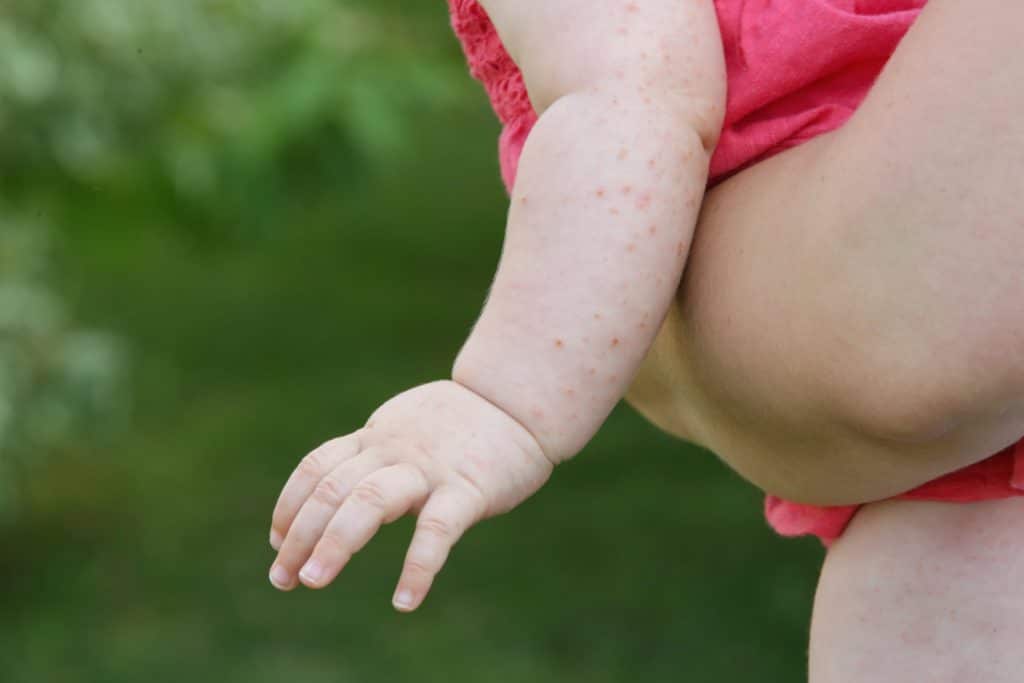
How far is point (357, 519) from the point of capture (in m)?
0.94

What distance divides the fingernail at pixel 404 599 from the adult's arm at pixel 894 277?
0.76 ft

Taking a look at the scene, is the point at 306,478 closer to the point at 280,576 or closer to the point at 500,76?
the point at 280,576

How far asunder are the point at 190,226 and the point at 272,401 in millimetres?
1991

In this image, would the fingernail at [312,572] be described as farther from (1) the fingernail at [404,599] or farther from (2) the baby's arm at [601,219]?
(2) the baby's arm at [601,219]

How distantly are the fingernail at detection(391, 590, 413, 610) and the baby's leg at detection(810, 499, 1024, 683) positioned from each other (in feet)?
1.11

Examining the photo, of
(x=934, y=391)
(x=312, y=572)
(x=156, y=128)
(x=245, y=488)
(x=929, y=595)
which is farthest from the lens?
(x=245, y=488)

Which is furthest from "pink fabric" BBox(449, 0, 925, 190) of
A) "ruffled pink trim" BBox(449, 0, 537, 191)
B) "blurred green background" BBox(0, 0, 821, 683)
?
"blurred green background" BBox(0, 0, 821, 683)

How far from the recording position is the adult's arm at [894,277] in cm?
83

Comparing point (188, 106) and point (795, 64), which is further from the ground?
point (795, 64)

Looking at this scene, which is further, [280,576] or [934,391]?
[280,576]

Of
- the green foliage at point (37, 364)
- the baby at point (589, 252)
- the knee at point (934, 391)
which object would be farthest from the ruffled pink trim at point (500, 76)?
the green foliage at point (37, 364)

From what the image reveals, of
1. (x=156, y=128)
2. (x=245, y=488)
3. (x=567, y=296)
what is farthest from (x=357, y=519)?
(x=245, y=488)

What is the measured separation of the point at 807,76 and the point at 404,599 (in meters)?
0.40

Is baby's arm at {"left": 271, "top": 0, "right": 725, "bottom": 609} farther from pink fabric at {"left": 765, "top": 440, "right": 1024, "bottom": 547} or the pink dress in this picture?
pink fabric at {"left": 765, "top": 440, "right": 1024, "bottom": 547}
